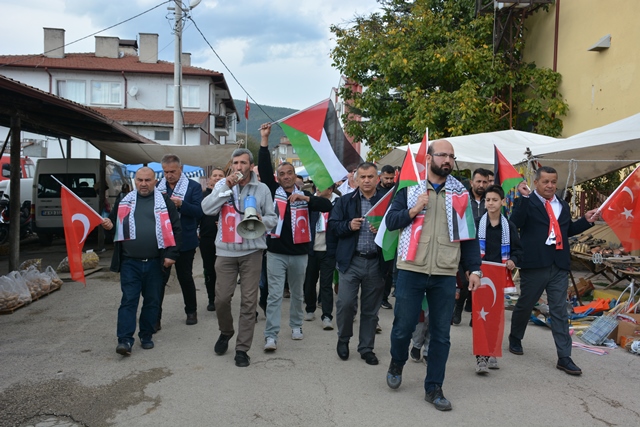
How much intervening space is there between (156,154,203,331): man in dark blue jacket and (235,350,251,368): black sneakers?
1.86 metres

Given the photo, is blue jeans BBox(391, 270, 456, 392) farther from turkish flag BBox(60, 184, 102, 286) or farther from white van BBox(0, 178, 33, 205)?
white van BBox(0, 178, 33, 205)

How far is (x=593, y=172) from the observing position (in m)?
10.7

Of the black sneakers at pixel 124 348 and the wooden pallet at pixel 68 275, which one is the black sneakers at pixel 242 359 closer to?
the black sneakers at pixel 124 348

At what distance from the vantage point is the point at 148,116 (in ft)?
124

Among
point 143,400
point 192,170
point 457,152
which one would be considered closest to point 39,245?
point 192,170

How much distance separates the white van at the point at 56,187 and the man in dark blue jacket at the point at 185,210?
362 inches

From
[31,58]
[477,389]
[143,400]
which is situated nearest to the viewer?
[143,400]

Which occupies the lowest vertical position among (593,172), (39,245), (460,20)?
(39,245)

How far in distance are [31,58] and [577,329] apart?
133ft

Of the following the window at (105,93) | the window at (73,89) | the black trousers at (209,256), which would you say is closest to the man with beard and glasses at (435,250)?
the black trousers at (209,256)

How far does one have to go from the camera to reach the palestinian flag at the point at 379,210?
17.8ft

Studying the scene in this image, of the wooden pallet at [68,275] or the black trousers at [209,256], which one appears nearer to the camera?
the black trousers at [209,256]

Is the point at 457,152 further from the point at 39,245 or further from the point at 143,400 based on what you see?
the point at 39,245

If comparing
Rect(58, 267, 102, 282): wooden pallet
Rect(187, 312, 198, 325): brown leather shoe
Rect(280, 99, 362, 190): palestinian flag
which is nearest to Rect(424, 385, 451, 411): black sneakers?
Rect(280, 99, 362, 190): palestinian flag
